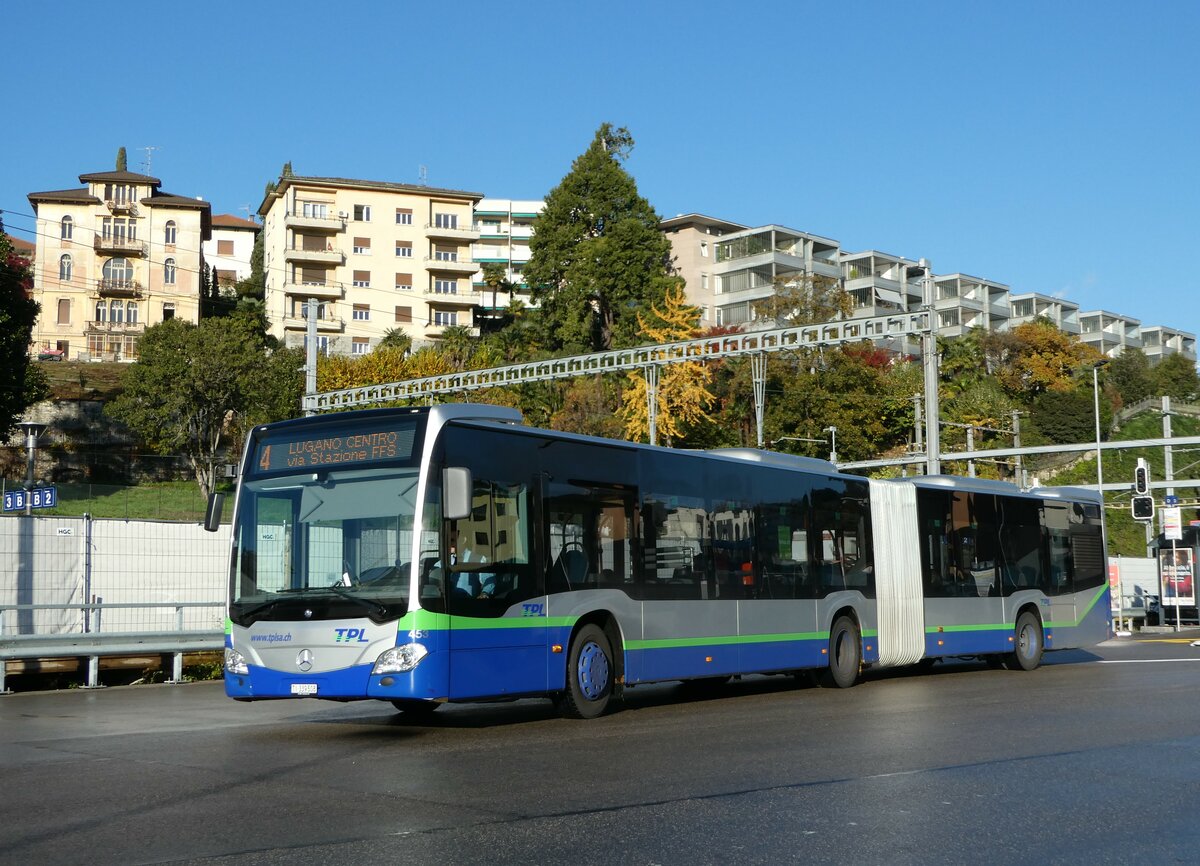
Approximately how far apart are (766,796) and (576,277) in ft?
224

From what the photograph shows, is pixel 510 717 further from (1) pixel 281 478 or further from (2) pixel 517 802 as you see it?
(2) pixel 517 802

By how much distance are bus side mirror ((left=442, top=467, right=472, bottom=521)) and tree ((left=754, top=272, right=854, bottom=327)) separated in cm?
5976

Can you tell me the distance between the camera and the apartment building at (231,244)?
120 metres

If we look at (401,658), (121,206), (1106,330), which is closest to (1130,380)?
(1106,330)

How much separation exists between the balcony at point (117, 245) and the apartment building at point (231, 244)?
24.4m

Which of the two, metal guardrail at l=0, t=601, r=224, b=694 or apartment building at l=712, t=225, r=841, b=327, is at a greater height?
apartment building at l=712, t=225, r=841, b=327

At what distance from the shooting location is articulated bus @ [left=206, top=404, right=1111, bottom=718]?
1218cm

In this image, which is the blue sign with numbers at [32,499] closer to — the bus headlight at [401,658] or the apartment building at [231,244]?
the bus headlight at [401,658]

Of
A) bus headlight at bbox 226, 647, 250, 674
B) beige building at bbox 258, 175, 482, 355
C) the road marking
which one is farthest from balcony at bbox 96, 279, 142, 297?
bus headlight at bbox 226, 647, 250, 674

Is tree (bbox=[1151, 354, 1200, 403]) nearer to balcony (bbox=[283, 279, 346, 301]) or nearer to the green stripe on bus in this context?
balcony (bbox=[283, 279, 346, 301])

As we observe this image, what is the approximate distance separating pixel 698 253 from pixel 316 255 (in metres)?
30.6

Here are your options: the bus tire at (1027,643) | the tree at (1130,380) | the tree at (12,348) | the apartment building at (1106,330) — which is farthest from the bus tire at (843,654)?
the apartment building at (1106,330)

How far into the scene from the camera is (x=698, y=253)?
108875 millimetres

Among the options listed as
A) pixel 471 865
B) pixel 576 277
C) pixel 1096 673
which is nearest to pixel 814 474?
pixel 1096 673
